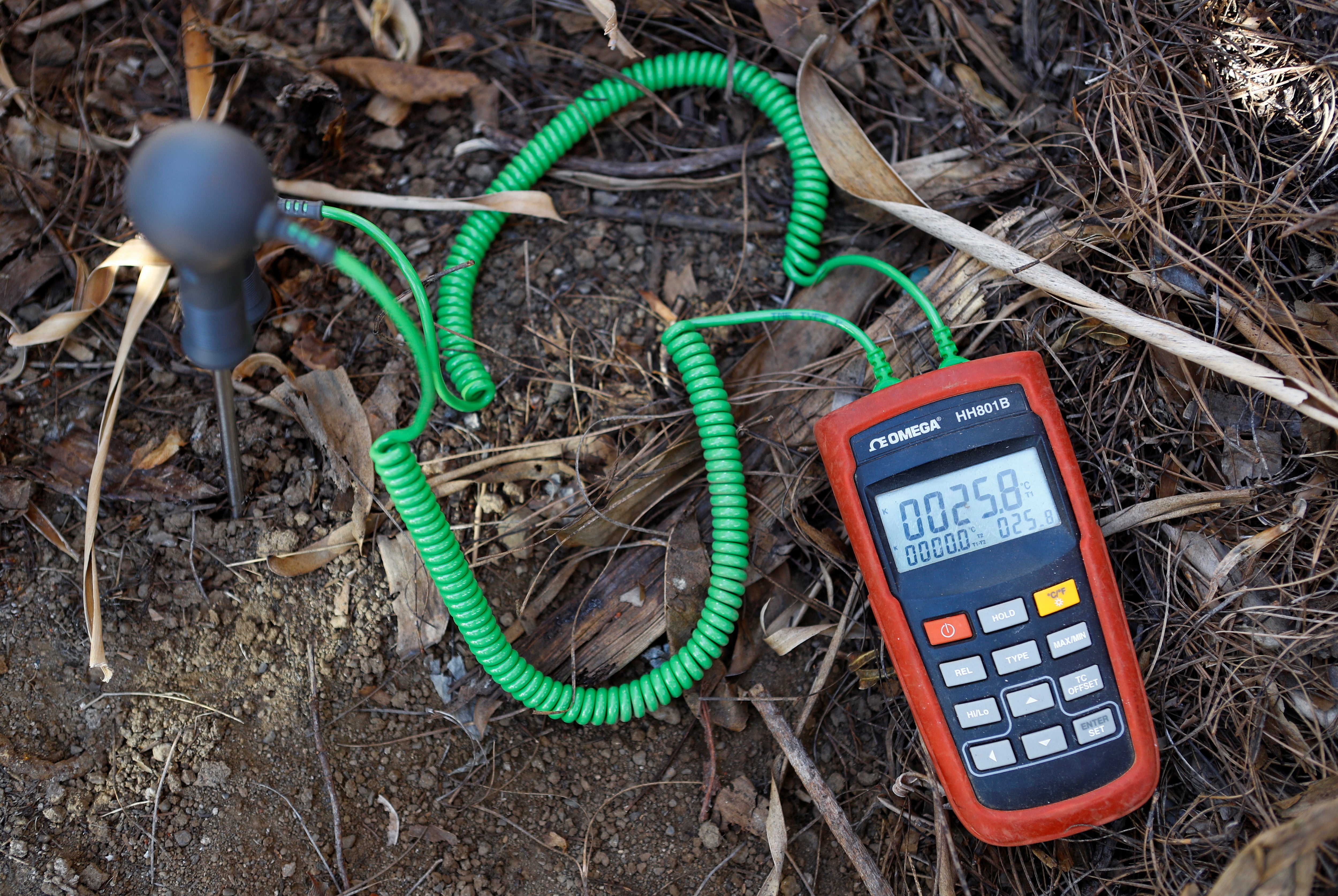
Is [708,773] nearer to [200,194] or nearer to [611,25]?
[200,194]

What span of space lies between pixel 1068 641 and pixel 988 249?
867 mm

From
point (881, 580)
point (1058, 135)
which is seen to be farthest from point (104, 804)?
point (1058, 135)

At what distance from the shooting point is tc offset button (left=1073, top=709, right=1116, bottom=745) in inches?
70.4

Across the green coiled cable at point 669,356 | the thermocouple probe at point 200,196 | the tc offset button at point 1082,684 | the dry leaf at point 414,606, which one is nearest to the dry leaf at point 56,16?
the green coiled cable at point 669,356

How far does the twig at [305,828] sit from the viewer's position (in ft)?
6.14

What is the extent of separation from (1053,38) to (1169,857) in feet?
6.15

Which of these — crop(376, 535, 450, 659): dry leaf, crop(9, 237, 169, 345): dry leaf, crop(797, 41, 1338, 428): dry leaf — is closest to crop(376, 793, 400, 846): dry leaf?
crop(376, 535, 450, 659): dry leaf

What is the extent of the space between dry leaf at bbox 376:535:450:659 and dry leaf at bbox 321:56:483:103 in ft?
3.69

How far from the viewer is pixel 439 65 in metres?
2.36

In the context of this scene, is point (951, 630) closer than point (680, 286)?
Yes

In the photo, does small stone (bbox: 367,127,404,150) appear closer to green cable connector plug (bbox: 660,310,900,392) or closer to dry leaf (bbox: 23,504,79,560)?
green cable connector plug (bbox: 660,310,900,392)

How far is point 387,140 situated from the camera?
7.58 feet

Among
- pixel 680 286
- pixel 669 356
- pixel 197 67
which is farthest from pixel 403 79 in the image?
pixel 669 356

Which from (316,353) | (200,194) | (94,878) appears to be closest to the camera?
(200,194)
